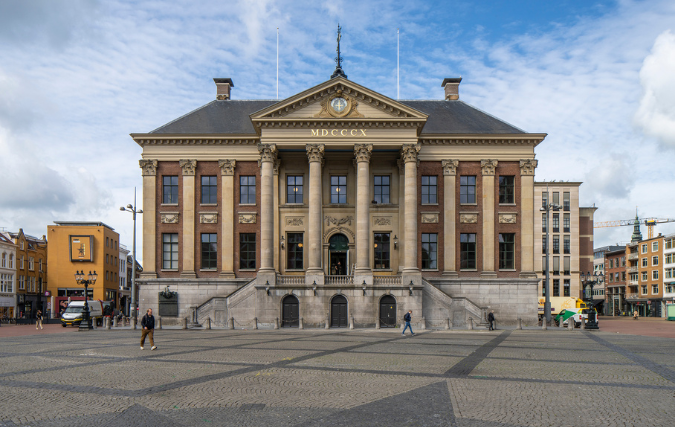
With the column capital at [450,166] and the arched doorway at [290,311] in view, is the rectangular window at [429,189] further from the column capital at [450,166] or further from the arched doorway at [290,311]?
the arched doorway at [290,311]

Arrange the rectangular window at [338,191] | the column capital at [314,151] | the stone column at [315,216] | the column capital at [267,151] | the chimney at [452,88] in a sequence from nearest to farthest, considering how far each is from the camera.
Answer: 1. the stone column at [315,216]
2. the column capital at [314,151]
3. the column capital at [267,151]
4. the rectangular window at [338,191]
5. the chimney at [452,88]

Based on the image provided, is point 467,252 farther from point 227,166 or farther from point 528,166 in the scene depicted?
point 227,166

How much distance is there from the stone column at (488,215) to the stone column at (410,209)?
6898 mm

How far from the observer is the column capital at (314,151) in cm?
4031

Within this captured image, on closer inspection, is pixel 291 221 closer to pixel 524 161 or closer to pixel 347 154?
pixel 347 154

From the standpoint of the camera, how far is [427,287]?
130 feet

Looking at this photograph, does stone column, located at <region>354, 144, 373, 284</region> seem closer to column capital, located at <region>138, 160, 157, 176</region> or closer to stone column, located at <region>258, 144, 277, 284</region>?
stone column, located at <region>258, 144, 277, 284</region>

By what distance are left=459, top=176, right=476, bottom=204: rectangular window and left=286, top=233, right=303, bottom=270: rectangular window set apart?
13473 millimetres

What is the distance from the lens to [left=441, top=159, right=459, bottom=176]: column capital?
43.7 metres

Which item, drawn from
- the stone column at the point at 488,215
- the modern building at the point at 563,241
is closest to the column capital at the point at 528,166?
the stone column at the point at 488,215

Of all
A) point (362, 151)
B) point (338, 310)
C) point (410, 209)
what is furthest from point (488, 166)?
point (338, 310)

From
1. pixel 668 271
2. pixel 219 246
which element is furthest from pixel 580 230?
pixel 219 246

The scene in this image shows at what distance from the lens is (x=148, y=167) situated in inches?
1735

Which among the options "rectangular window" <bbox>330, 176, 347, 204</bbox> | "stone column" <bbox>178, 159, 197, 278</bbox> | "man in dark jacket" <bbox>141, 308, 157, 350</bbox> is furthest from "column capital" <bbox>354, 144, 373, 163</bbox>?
"man in dark jacket" <bbox>141, 308, 157, 350</bbox>
